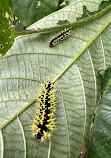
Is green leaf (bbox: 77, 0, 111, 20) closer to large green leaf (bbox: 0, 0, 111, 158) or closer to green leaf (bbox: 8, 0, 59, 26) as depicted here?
large green leaf (bbox: 0, 0, 111, 158)

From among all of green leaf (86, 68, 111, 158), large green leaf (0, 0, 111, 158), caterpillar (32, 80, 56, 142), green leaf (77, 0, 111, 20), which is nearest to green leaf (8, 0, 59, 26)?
large green leaf (0, 0, 111, 158)

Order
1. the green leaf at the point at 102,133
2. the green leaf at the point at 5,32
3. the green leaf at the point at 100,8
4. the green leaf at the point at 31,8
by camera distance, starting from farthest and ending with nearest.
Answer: the green leaf at the point at 31,8
the green leaf at the point at 100,8
the green leaf at the point at 5,32
the green leaf at the point at 102,133

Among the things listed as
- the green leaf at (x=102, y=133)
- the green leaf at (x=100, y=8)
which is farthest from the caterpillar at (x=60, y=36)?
the green leaf at (x=102, y=133)

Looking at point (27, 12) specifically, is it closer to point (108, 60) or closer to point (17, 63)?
point (17, 63)

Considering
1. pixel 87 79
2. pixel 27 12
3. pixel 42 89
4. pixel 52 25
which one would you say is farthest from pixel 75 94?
pixel 27 12

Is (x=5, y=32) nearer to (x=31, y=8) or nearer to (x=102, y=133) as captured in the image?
(x=31, y=8)

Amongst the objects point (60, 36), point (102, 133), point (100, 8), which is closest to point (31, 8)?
point (60, 36)

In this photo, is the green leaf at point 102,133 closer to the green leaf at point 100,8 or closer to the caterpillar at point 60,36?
the caterpillar at point 60,36
